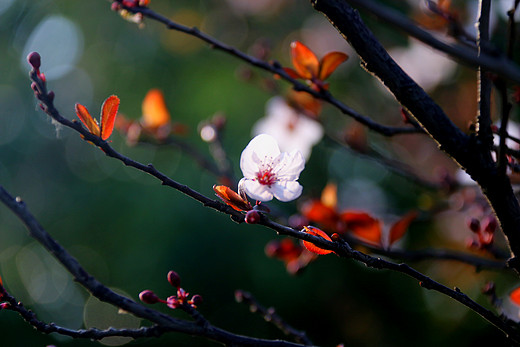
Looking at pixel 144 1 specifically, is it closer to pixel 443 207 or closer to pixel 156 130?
pixel 156 130

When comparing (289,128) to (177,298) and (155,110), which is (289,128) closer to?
(155,110)

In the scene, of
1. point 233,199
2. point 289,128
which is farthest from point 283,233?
point 289,128

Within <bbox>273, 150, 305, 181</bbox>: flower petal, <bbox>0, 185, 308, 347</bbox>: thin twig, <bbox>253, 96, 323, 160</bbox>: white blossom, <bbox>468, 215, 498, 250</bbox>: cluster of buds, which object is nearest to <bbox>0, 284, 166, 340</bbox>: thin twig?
<bbox>0, 185, 308, 347</bbox>: thin twig

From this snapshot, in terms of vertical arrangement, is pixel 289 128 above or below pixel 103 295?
above

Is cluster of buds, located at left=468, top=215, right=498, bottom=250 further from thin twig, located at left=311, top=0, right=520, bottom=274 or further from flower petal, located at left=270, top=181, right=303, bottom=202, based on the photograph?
flower petal, located at left=270, top=181, right=303, bottom=202

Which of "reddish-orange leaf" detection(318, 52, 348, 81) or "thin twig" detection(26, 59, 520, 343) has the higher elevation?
"reddish-orange leaf" detection(318, 52, 348, 81)

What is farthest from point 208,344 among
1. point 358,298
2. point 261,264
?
point 358,298
